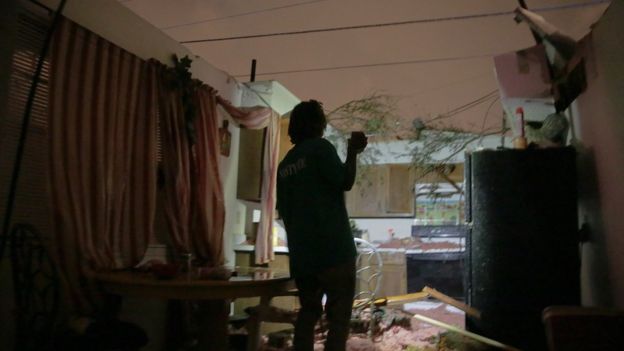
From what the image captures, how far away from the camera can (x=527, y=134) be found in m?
3.19

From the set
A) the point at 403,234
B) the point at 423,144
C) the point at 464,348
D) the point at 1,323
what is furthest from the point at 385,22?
the point at 403,234

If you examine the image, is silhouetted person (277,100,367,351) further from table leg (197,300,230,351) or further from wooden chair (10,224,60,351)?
wooden chair (10,224,60,351)

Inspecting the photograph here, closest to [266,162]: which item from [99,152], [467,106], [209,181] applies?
[209,181]

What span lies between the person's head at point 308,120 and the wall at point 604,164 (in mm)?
1547

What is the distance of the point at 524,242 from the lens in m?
2.43

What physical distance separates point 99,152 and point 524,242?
2441 millimetres

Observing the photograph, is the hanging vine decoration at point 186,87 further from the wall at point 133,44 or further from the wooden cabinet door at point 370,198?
the wooden cabinet door at point 370,198

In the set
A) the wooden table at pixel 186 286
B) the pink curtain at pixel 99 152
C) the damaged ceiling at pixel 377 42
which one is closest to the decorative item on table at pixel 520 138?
the damaged ceiling at pixel 377 42

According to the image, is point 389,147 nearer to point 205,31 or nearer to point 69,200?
point 205,31

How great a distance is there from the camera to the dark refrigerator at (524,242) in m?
2.37

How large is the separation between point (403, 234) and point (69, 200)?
5641 mm

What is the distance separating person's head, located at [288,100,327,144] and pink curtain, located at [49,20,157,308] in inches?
44.8

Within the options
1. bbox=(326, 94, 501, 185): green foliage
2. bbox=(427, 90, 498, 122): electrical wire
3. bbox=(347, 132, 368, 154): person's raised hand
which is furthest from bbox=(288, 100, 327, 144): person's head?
bbox=(427, 90, 498, 122): electrical wire

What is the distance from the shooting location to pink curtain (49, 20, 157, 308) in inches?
82.0
